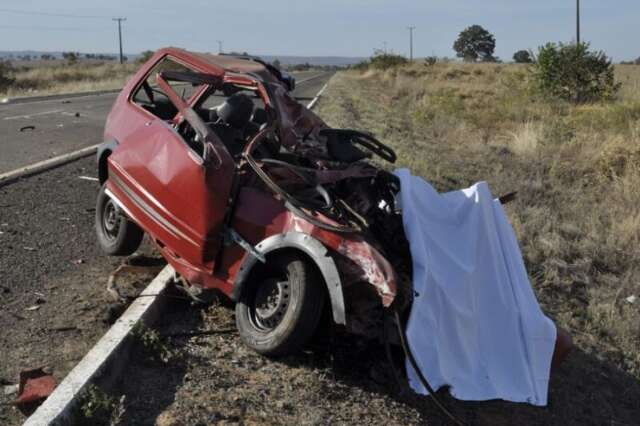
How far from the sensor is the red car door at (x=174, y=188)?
458 centimetres

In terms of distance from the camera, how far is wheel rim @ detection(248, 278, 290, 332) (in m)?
4.30

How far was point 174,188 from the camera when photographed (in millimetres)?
4781

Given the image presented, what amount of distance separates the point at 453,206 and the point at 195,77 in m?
2.11

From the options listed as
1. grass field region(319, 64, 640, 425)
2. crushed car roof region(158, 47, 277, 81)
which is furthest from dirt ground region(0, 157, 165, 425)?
grass field region(319, 64, 640, 425)

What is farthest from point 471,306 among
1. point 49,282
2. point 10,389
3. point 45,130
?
point 45,130

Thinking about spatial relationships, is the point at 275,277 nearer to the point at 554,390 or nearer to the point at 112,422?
the point at 112,422

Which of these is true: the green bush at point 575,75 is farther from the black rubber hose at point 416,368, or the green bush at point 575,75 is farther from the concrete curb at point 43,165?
the black rubber hose at point 416,368

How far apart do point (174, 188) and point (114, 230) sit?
141cm

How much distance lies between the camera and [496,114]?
1975cm

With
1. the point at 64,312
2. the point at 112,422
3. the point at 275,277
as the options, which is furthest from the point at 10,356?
the point at 275,277

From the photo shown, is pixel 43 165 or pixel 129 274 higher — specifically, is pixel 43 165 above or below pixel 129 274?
above

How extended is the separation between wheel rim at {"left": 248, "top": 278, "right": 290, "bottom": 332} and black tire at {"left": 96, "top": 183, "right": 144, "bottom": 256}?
172 cm

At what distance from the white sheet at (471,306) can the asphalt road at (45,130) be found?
660 centimetres

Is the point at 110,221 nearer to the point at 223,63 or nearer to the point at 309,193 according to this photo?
the point at 223,63
